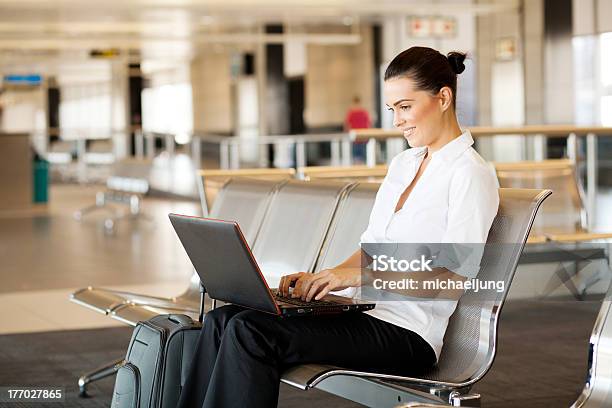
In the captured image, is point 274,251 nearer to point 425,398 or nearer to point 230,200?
point 230,200

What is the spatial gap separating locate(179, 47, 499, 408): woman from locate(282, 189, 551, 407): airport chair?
7cm

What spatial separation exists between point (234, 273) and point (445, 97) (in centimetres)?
79

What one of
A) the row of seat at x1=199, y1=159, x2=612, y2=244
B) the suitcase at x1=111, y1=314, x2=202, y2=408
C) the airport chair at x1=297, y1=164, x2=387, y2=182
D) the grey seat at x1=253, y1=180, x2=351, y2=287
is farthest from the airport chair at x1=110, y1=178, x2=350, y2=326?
the row of seat at x1=199, y1=159, x2=612, y2=244

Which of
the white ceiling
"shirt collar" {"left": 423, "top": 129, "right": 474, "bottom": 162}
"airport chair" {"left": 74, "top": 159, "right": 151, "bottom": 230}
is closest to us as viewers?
"shirt collar" {"left": 423, "top": 129, "right": 474, "bottom": 162}

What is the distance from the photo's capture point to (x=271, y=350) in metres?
2.81

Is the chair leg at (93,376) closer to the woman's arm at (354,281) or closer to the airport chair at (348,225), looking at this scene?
the airport chair at (348,225)

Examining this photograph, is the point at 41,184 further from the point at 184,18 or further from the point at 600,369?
the point at 600,369

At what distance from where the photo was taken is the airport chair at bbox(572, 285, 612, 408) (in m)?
2.83

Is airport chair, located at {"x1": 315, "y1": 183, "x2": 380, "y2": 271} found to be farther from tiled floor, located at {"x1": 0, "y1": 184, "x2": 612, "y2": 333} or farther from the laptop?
tiled floor, located at {"x1": 0, "y1": 184, "x2": 612, "y2": 333}

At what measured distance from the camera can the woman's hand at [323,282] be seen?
2.99 m

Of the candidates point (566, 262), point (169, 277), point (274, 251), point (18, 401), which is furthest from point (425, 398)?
point (169, 277)

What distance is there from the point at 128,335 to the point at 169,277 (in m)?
2.44

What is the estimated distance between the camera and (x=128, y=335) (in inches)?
232

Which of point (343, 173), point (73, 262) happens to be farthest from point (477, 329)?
point (73, 262)
